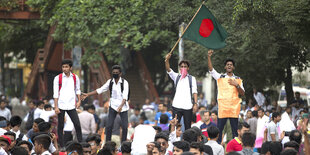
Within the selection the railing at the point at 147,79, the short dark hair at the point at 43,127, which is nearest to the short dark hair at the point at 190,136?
the short dark hair at the point at 43,127

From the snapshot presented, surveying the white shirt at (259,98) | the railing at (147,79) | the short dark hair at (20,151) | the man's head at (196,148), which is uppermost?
the railing at (147,79)

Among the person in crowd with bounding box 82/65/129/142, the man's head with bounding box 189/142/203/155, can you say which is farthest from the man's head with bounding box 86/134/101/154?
the man's head with bounding box 189/142/203/155

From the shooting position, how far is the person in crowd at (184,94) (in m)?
14.2

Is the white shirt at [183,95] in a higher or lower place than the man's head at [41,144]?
higher

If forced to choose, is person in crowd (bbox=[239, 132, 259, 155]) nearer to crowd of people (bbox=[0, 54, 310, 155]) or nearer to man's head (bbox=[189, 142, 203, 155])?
crowd of people (bbox=[0, 54, 310, 155])

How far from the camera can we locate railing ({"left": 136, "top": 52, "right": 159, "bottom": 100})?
34.8m

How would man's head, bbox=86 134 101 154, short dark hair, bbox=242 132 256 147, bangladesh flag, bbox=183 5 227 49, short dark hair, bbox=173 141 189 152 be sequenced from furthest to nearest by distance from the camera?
bangladesh flag, bbox=183 5 227 49 < man's head, bbox=86 134 101 154 < short dark hair, bbox=242 132 256 147 < short dark hair, bbox=173 141 189 152

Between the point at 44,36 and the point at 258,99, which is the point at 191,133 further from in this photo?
the point at 44,36

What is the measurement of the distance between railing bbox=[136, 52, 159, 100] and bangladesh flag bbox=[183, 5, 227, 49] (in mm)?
19238

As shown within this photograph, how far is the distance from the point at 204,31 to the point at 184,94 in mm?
1746

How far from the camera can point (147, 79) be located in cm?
3525

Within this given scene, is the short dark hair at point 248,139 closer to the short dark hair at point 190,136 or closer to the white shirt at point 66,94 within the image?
the short dark hair at point 190,136

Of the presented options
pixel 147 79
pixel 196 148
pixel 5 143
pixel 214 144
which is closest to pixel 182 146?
pixel 196 148

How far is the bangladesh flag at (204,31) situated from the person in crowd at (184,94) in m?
1.11
